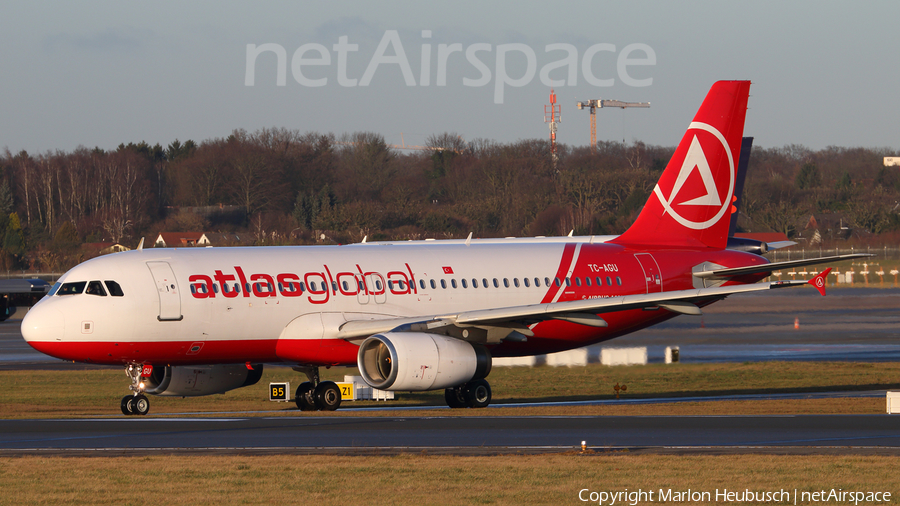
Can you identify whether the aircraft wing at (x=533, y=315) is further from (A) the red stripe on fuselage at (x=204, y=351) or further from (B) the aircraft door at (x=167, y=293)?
(B) the aircraft door at (x=167, y=293)

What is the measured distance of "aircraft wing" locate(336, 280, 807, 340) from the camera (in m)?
28.0

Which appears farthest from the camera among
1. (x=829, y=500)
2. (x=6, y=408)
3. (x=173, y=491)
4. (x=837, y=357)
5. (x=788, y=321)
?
(x=788, y=321)

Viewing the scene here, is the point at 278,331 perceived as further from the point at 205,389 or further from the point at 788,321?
the point at 788,321

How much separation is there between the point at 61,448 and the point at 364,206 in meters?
83.4

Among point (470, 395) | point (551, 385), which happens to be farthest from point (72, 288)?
point (551, 385)

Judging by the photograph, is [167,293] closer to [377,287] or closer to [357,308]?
[357,308]

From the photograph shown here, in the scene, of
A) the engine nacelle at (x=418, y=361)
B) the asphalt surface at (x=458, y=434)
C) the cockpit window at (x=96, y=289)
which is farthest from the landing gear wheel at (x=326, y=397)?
the cockpit window at (x=96, y=289)

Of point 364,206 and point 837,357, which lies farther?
point 364,206

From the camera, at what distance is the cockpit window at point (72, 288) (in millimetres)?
27297

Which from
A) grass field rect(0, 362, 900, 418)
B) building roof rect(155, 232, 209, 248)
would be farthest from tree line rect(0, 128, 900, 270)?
grass field rect(0, 362, 900, 418)

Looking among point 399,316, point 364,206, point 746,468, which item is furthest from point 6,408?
point 364,206

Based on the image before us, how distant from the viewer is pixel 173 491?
15.5m

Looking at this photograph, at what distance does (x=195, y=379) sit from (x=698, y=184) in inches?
636

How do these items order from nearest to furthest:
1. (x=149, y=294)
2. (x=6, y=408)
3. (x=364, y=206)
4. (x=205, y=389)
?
(x=149, y=294) < (x=205, y=389) < (x=6, y=408) < (x=364, y=206)
